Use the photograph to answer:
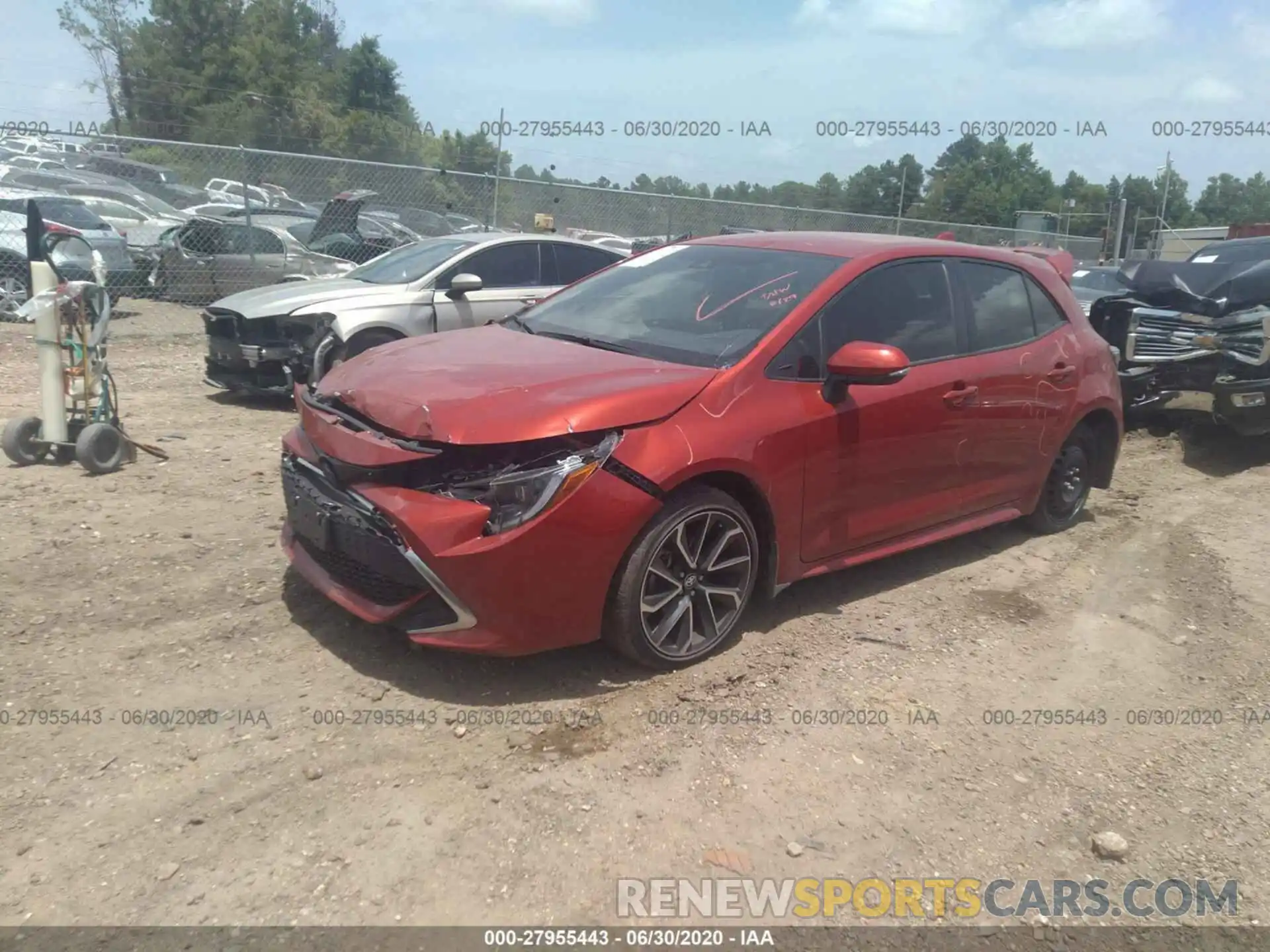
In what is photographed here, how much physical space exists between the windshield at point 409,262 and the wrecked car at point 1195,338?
5836 mm

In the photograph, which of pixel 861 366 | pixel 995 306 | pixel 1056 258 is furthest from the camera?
pixel 1056 258

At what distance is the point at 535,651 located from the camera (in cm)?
348

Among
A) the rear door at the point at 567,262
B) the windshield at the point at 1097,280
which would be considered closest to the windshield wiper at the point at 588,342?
the rear door at the point at 567,262

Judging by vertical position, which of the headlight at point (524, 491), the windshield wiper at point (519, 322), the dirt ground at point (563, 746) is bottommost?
the dirt ground at point (563, 746)

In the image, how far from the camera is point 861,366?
154 inches

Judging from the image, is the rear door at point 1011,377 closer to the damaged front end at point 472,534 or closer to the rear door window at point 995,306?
the rear door window at point 995,306

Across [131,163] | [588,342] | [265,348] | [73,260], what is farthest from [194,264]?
[588,342]

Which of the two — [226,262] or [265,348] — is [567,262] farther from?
[226,262]

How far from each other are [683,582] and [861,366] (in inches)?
45.0

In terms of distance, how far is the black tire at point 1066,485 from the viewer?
222 inches

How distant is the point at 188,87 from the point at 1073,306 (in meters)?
52.9

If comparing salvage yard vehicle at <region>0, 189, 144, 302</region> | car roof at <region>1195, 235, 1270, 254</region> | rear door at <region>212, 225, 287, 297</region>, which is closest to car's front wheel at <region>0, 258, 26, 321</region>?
salvage yard vehicle at <region>0, 189, 144, 302</region>

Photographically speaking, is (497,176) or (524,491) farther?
(497,176)

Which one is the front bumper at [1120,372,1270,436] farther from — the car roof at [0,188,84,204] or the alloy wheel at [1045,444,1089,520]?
the car roof at [0,188,84,204]
